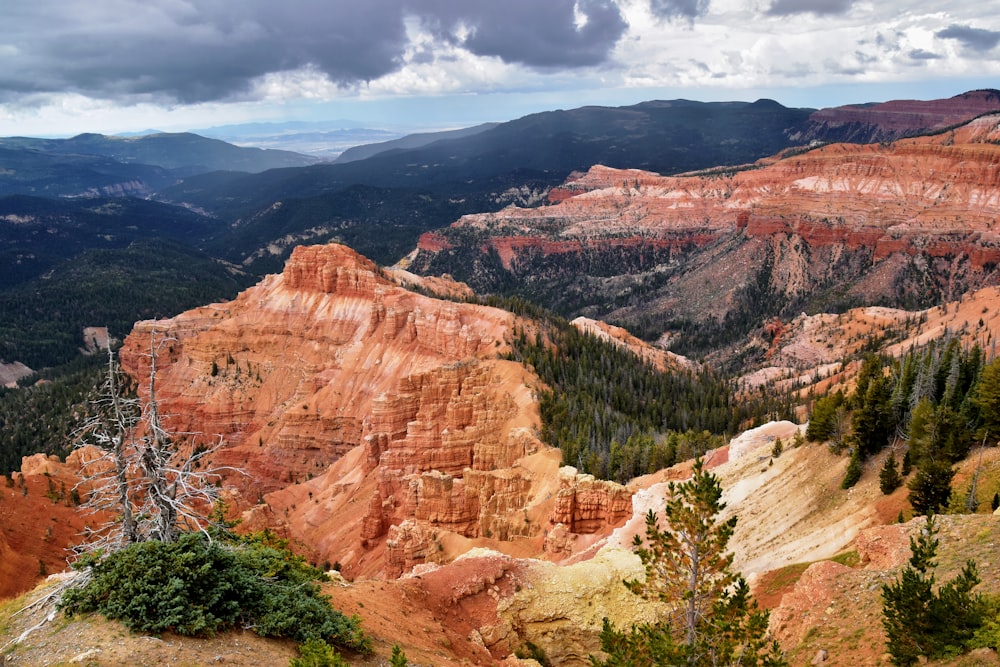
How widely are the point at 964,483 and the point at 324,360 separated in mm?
70677

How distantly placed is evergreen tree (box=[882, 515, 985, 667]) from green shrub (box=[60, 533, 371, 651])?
14.7 metres

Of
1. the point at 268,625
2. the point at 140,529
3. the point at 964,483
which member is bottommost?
the point at 964,483

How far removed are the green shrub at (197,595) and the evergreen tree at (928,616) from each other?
48.3ft

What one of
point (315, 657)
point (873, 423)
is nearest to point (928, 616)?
point (315, 657)

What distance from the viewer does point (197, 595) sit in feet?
55.2

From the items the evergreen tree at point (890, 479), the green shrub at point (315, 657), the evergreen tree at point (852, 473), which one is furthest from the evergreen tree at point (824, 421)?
the green shrub at point (315, 657)

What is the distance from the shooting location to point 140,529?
58.0 feet

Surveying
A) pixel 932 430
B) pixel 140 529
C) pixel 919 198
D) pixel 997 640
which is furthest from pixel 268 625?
pixel 919 198

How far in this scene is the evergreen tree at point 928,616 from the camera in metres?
16.8

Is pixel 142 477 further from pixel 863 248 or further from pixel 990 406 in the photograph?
pixel 863 248

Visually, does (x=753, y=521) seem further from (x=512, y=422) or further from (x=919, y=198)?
(x=919, y=198)

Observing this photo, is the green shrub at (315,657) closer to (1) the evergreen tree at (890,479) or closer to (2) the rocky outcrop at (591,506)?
(1) the evergreen tree at (890,479)

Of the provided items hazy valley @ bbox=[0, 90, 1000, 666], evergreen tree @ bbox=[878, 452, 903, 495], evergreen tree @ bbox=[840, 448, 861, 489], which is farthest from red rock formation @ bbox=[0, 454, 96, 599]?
evergreen tree @ bbox=[840, 448, 861, 489]

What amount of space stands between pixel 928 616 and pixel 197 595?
18276 mm
